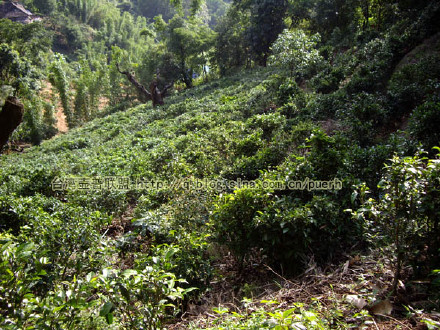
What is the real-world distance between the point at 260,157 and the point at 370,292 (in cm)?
287

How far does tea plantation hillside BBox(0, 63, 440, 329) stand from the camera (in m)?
1.83

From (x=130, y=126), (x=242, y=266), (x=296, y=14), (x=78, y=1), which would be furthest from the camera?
(x=78, y=1)

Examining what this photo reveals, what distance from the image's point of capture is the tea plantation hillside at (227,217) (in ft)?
6.02

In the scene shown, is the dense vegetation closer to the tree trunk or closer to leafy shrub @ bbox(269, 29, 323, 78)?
leafy shrub @ bbox(269, 29, 323, 78)

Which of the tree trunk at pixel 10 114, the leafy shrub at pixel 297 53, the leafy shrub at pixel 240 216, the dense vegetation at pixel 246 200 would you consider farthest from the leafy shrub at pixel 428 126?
the tree trunk at pixel 10 114

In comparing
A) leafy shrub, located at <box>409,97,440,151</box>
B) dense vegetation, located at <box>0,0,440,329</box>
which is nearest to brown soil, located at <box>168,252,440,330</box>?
dense vegetation, located at <box>0,0,440,329</box>

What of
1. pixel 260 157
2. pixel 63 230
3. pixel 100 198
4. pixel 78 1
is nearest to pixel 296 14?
pixel 260 157

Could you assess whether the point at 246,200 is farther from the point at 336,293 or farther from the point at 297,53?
the point at 297,53

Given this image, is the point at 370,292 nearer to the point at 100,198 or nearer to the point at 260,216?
the point at 260,216

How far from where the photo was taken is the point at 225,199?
122 inches

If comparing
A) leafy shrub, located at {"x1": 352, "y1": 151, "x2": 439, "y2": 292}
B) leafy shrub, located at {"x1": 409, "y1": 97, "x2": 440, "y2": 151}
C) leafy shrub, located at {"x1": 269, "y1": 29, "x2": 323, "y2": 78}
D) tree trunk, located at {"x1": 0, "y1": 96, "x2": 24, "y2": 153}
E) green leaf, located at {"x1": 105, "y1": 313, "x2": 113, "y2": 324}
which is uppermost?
leafy shrub, located at {"x1": 269, "y1": 29, "x2": 323, "y2": 78}

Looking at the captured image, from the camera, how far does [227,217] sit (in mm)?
2955

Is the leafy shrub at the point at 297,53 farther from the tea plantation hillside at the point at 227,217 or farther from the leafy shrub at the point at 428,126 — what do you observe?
the leafy shrub at the point at 428,126

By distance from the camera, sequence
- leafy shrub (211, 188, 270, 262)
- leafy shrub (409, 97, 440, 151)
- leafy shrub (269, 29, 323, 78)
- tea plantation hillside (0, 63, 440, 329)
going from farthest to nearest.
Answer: leafy shrub (269, 29, 323, 78), leafy shrub (409, 97, 440, 151), leafy shrub (211, 188, 270, 262), tea plantation hillside (0, 63, 440, 329)
